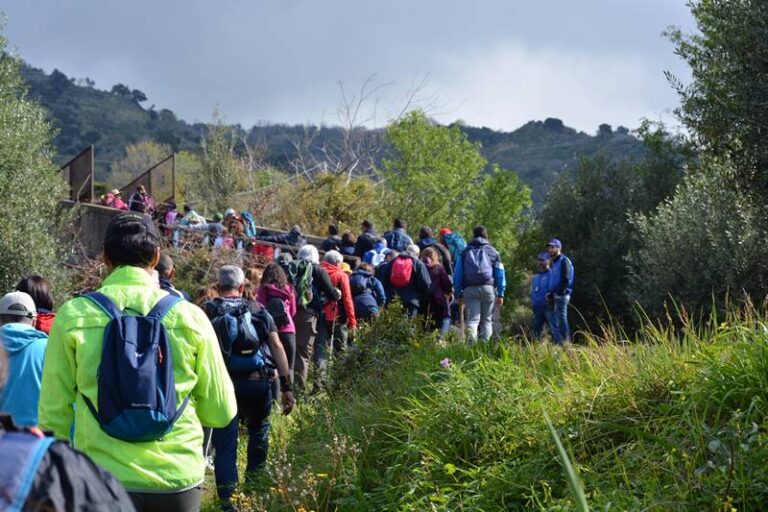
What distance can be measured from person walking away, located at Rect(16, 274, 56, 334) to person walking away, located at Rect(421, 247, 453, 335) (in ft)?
22.7

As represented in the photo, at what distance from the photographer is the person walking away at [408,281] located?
12.3m

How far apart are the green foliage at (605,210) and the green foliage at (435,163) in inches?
408

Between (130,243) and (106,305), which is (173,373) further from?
(130,243)

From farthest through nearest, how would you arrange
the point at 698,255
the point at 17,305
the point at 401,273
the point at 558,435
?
1. the point at 698,255
2. the point at 401,273
3. the point at 17,305
4. the point at 558,435

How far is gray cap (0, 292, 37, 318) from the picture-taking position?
5523 millimetres

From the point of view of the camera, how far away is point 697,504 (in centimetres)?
417

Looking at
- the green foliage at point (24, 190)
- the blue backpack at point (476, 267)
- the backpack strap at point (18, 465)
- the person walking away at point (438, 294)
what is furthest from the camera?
the green foliage at point (24, 190)

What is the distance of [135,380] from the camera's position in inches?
137

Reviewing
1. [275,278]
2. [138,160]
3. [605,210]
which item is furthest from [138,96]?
[275,278]

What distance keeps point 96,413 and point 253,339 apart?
310 centimetres

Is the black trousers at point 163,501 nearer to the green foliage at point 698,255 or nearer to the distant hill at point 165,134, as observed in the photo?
the green foliage at point 698,255

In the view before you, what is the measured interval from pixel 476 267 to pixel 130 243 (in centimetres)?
895

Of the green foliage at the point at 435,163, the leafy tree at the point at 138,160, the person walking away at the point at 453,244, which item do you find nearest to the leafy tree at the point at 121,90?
the leafy tree at the point at 138,160

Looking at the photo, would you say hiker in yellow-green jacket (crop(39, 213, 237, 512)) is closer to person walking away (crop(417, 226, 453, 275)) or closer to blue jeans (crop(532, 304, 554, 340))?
person walking away (crop(417, 226, 453, 275))
